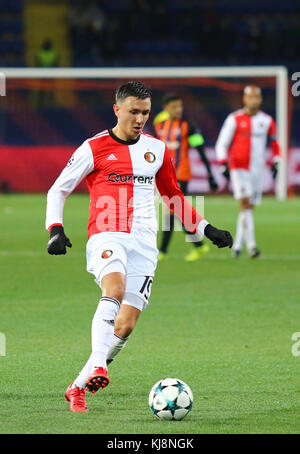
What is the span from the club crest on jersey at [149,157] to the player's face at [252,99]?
7.86 meters

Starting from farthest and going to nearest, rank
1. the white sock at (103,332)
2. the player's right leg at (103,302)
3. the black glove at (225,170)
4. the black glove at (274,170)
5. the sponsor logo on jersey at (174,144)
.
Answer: the sponsor logo on jersey at (174,144) → the black glove at (274,170) → the black glove at (225,170) → the white sock at (103,332) → the player's right leg at (103,302)

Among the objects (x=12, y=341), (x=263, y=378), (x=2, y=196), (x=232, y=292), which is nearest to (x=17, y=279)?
(x=232, y=292)

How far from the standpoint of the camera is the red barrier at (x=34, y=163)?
24516 mm

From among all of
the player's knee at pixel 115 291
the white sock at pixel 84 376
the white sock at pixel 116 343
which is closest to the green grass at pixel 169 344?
the white sock at pixel 84 376

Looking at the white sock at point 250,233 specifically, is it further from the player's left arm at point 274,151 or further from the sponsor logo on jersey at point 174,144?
the sponsor logo on jersey at point 174,144

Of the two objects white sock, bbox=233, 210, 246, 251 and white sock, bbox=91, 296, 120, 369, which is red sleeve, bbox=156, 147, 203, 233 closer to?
white sock, bbox=91, 296, 120, 369

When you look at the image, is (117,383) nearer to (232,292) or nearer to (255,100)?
(232,292)

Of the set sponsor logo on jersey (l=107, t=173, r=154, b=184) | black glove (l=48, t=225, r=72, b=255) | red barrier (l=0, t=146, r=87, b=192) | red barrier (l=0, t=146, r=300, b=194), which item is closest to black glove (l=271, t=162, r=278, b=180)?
sponsor logo on jersey (l=107, t=173, r=154, b=184)

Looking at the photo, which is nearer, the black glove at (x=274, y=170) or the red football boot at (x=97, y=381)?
the red football boot at (x=97, y=381)

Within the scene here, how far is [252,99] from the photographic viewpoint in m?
13.9

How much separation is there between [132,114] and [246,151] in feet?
28.6

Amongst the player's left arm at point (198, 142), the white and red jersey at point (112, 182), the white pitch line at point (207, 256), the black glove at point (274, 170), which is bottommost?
the white and red jersey at point (112, 182)

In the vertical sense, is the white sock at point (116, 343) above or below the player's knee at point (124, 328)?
below
